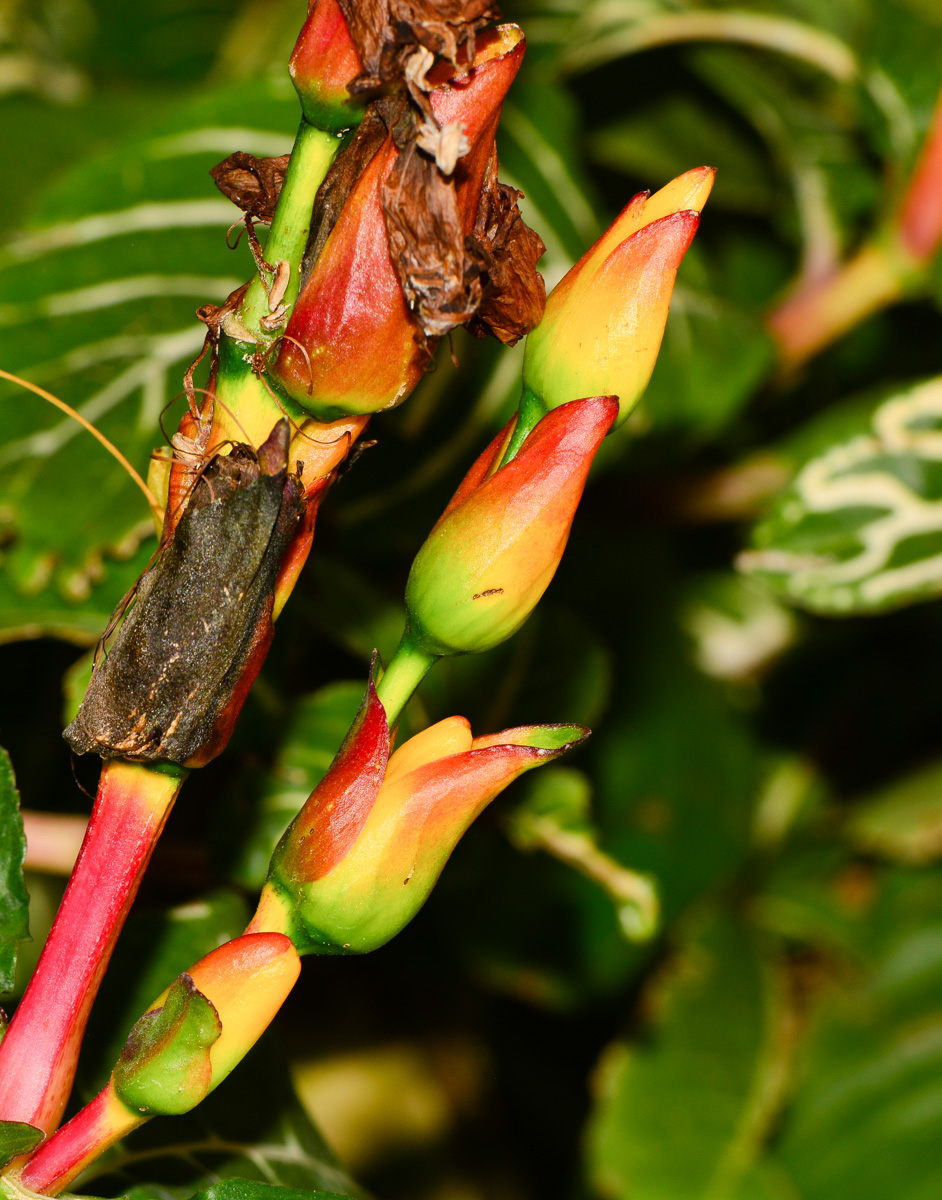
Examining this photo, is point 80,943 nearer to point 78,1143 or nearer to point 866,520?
point 78,1143

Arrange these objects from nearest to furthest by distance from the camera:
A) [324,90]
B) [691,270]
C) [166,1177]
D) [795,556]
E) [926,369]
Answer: [324,90] < [166,1177] < [795,556] < [691,270] < [926,369]

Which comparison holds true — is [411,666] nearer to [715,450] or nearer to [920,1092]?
[715,450]

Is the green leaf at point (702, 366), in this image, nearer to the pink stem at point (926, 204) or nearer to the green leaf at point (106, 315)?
the pink stem at point (926, 204)

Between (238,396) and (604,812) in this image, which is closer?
(238,396)

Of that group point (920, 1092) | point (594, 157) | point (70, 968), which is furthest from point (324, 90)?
point (920, 1092)

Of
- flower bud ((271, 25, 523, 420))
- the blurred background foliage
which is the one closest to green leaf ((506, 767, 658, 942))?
the blurred background foliage

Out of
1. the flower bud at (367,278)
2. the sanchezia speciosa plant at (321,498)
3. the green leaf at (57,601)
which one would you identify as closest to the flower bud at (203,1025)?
the sanchezia speciosa plant at (321,498)

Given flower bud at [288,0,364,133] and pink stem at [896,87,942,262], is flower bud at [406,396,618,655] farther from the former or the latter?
pink stem at [896,87,942,262]
